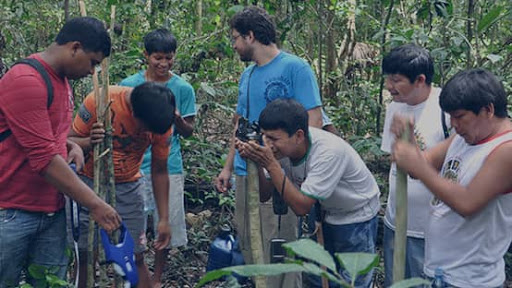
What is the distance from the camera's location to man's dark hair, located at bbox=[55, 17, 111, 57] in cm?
328

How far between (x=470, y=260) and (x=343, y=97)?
5.37 metres

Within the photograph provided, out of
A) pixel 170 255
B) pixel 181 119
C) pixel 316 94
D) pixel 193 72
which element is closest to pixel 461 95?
pixel 316 94

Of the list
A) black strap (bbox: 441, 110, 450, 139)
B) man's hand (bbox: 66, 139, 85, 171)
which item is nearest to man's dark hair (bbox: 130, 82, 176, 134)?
man's hand (bbox: 66, 139, 85, 171)

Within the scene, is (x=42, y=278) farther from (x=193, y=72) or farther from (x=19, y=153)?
(x=193, y=72)

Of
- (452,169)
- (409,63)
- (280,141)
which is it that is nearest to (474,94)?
(452,169)

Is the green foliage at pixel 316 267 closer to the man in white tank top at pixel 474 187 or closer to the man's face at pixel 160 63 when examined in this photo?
the man in white tank top at pixel 474 187

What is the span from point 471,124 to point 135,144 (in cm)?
210

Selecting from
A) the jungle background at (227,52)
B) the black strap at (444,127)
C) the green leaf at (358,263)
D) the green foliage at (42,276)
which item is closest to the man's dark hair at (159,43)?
the jungle background at (227,52)

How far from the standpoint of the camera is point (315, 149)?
3.57 m

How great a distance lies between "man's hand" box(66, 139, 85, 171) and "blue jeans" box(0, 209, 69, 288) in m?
0.27

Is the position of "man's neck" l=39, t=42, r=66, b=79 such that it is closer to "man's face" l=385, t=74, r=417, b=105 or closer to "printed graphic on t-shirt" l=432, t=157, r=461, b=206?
"man's face" l=385, t=74, r=417, b=105

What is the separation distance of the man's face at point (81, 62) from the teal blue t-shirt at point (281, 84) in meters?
1.29

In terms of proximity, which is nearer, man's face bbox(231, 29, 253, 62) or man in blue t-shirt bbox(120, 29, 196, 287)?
man's face bbox(231, 29, 253, 62)

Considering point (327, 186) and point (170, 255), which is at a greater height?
point (327, 186)
